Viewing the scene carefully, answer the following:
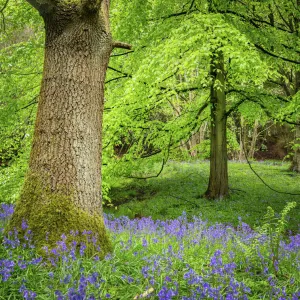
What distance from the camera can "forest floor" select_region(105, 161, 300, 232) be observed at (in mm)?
10922

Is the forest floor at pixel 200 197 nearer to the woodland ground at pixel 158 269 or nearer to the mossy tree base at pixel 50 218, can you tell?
the woodland ground at pixel 158 269

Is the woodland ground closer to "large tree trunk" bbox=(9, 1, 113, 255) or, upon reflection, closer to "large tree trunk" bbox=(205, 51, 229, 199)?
"large tree trunk" bbox=(9, 1, 113, 255)

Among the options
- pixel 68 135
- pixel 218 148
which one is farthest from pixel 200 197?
pixel 68 135

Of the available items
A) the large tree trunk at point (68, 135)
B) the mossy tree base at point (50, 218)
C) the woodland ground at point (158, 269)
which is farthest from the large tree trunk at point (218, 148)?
the mossy tree base at point (50, 218)

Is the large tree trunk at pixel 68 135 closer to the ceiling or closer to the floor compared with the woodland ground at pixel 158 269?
closer to the ceiling

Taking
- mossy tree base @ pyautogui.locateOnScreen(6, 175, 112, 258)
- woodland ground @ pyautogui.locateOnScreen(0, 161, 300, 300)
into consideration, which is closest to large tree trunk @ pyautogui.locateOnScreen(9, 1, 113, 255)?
mossy tree base @ pyautogui.locateOnScreen(6, 175, 112, 258)

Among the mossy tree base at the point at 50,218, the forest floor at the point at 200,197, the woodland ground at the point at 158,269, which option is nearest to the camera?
the woodland ground at the point at 158,269

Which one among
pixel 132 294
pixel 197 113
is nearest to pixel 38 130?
pixel 132 294

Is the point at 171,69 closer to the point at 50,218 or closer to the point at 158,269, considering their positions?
the point at 50,218

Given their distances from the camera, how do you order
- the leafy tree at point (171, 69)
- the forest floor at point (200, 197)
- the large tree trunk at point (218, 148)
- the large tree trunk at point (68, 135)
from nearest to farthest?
1. the large tree trunk at point (68, 135)
2. the leafy tree at point (171, 69)
3. the forest floor at point (200, 197)
4. the large tree trunk at point (218, 148)

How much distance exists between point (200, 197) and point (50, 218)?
30.5 ft

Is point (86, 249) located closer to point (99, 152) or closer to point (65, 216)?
point (65, 216)

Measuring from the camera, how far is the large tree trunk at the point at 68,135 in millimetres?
4062

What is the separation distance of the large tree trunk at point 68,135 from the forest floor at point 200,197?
17.8ft
